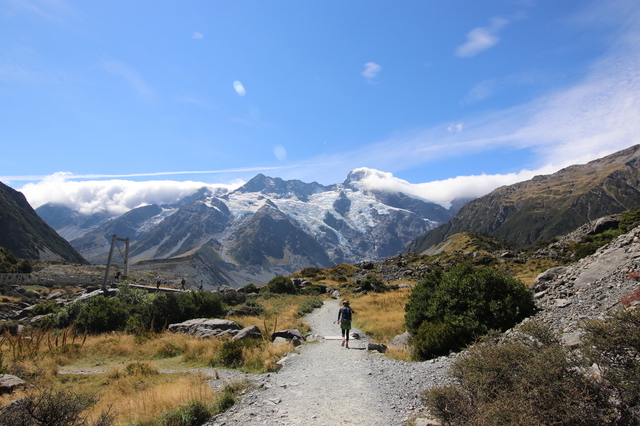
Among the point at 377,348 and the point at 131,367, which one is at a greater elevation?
the point at 131,367

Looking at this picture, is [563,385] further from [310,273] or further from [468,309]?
[310,273]

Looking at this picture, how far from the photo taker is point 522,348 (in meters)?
6.55

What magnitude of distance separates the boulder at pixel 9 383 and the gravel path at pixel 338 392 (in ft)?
22.5

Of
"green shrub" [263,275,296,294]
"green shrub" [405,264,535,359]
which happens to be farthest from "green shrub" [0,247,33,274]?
"green shrub" [405,264,535,359]

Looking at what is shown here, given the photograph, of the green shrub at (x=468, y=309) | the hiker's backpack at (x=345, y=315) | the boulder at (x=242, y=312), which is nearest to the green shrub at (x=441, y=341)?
the green shrub at (x=468, y=309)

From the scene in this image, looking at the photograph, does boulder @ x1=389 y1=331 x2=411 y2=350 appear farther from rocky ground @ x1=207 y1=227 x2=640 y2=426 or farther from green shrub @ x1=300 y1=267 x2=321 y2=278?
green shrub @ x1=300 y1=267 x2=321 y2=278

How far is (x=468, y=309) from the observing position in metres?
13.8

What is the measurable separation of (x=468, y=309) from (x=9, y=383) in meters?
16.0

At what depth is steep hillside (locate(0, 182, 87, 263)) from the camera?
6511 inches

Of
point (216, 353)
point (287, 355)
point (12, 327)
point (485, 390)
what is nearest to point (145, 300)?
point (12, 327)

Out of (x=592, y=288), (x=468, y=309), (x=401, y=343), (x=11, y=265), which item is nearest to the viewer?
(x=592, y=288)

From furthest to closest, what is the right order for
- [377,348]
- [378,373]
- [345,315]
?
[345,315] < [377,348] < [378,373]

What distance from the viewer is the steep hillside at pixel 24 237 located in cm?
16538

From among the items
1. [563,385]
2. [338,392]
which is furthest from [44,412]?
[563,385]
